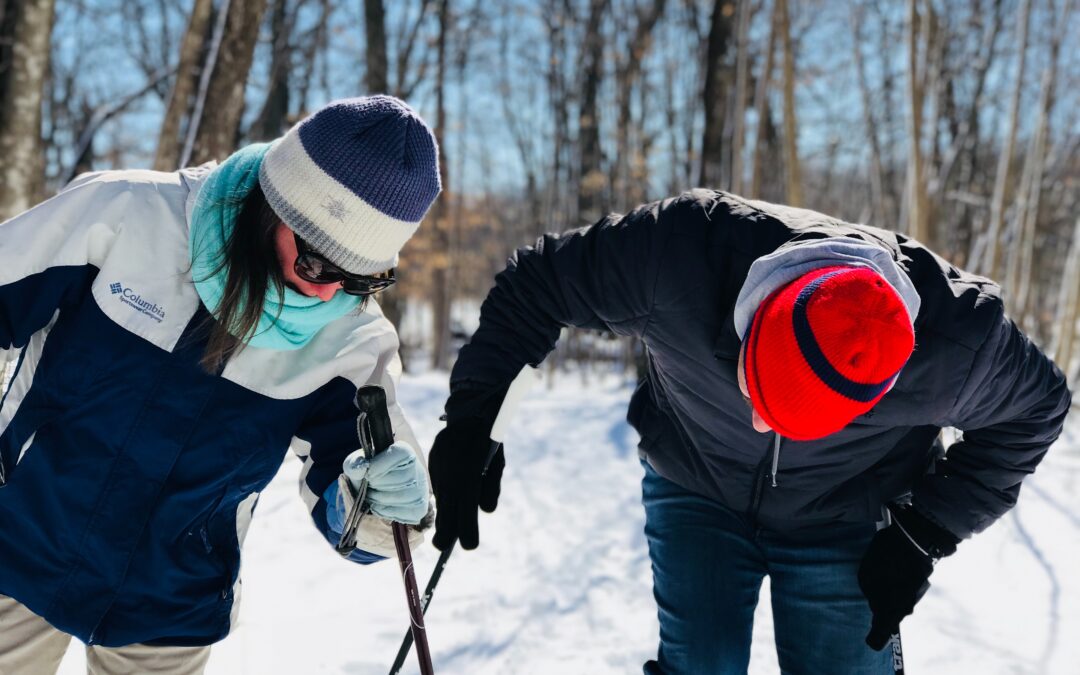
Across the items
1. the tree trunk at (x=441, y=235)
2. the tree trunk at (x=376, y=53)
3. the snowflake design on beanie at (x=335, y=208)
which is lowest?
the tree trunk at (x=441, y=235)

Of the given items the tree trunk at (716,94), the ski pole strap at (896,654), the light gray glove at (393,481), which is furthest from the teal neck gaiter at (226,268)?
the tree trunk at (716,94)

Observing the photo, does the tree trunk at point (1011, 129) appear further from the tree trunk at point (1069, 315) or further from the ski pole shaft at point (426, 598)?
the ski pole shaft at point (426, 598)

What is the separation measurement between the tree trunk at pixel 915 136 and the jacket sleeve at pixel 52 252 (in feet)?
17.7

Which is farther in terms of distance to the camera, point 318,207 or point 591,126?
point 591,126

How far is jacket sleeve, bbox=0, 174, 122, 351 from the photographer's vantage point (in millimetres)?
1416

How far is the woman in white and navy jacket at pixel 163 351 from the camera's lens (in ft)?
4.92

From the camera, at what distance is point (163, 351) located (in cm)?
154

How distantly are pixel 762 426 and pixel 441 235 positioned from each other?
579 inches

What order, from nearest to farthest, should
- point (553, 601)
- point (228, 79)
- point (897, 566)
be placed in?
1. point (897, 566)
2. point (553, 601)
3. point (228, 79)

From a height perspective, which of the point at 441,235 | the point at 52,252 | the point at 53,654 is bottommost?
the point at 441,235

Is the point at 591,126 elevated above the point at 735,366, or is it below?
below

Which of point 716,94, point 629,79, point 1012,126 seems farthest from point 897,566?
point 629,79

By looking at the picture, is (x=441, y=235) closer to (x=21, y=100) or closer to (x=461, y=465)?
(x=21, y=100)

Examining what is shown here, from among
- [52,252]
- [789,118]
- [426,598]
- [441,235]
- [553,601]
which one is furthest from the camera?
[441,235]
